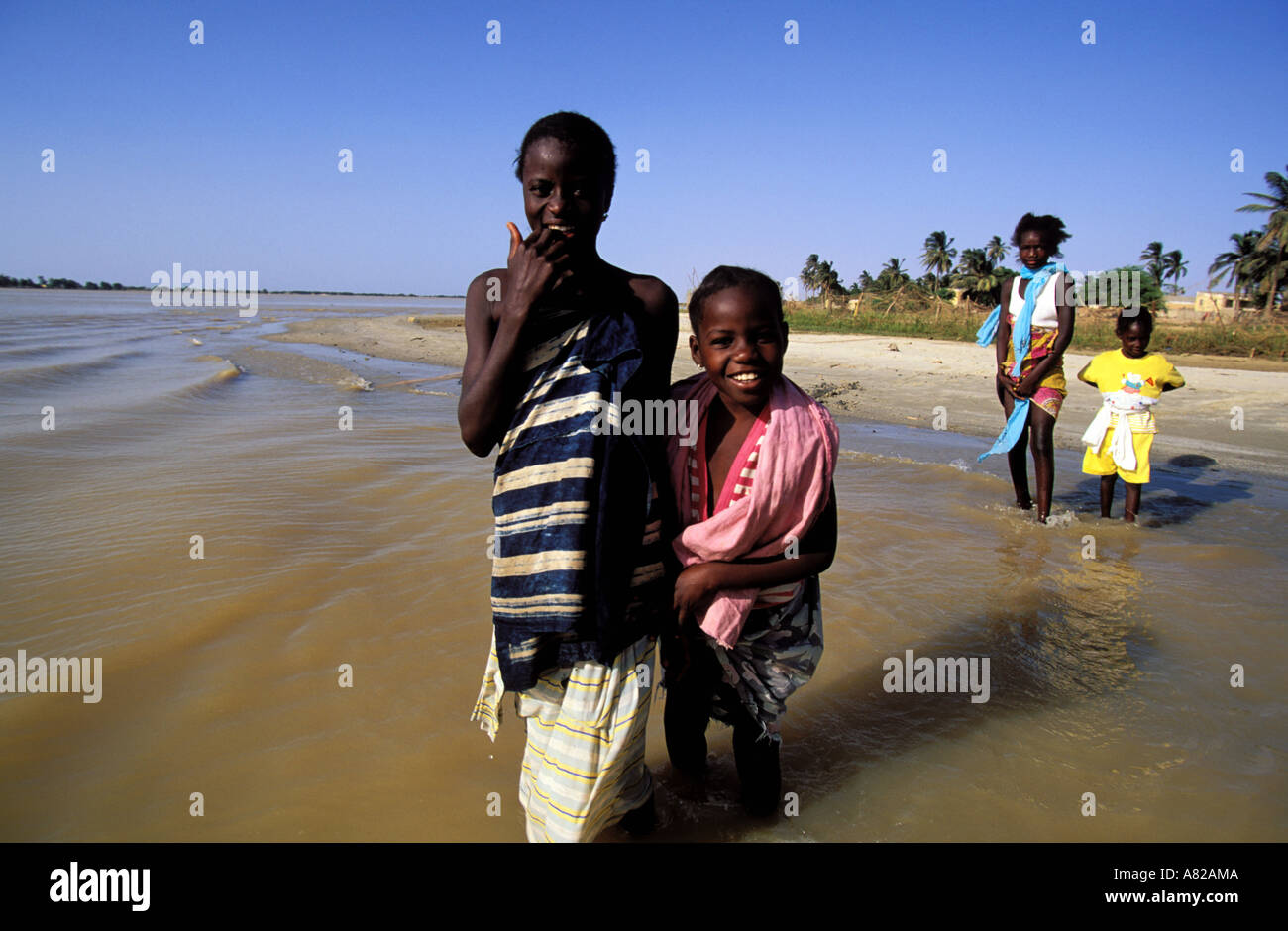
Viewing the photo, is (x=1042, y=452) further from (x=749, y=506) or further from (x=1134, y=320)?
(x=749, y=506)

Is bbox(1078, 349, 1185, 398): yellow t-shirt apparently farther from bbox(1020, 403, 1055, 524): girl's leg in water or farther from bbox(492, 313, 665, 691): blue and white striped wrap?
bbox(492, 313, 665, 691): blue and white striped wrap

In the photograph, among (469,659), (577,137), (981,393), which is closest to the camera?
(577,137)

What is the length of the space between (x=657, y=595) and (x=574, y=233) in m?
0.86

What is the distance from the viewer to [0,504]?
4500 mm

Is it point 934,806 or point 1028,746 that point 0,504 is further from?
point 1028,746

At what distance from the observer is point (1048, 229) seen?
4633 millimetres

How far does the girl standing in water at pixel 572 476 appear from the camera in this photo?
153 cm

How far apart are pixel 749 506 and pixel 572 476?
439 millimetres

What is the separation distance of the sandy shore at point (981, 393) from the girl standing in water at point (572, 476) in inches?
264

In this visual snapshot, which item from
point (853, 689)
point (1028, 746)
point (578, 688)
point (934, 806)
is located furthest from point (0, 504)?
point (1028, 746)

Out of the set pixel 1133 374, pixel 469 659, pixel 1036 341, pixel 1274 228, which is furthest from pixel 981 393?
pixel 1274 228

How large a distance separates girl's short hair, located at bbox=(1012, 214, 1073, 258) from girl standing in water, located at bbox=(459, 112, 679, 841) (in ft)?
13.4

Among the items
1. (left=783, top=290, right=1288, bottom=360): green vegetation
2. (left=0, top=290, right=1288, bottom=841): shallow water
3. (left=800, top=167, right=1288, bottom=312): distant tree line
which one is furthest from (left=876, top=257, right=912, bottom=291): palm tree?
(left=0, top=290, right=1288, bottom=841): shallow water
